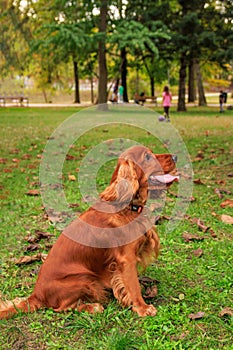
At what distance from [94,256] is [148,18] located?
23.4 meters

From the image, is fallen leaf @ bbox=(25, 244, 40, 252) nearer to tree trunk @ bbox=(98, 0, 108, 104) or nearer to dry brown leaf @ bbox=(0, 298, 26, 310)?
dry brown leaf @ bbox=(0, 298, 26, 310)

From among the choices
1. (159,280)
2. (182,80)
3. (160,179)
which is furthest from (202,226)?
(182,80)

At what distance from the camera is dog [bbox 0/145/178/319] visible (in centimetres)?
324

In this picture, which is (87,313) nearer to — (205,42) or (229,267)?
(229,267)

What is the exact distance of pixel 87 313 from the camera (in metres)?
3.27

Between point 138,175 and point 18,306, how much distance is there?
137 centimetres

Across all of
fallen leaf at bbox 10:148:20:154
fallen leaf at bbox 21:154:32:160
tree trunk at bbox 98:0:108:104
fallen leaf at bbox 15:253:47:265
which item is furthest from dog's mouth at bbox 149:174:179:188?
tree trunk at bbox 98:0:108:104

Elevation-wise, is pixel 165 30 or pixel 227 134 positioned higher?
pixel 165 30

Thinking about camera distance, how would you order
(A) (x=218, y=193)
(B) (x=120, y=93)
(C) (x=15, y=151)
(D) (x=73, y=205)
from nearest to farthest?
(D) (x=73, y=205)
(A) (x=218, y=193)
(C) (x=15, y=151)
(B) (x=120, y=93)

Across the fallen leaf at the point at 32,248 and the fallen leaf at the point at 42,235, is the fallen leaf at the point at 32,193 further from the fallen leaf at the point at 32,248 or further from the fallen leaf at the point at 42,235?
the fallen leaf at the point at 32,248

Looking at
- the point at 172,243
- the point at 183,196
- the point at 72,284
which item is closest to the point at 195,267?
the point at 172,243

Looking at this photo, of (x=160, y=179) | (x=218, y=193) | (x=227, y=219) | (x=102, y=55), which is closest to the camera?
(x=160, y=179)

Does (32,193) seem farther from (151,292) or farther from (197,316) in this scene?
(197,316)

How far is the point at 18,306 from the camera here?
3.29m
